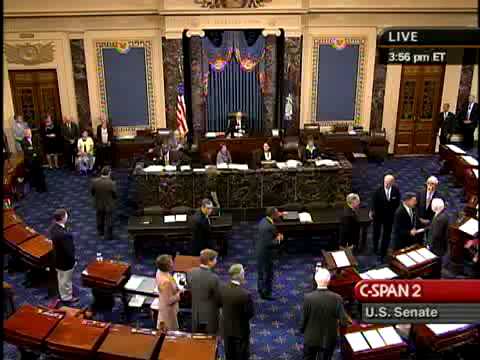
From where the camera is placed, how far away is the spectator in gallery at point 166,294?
19.5 ft

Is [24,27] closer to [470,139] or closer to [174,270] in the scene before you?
[174,270]

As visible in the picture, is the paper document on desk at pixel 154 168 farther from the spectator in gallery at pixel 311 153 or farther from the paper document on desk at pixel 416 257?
the paper document on desk at pixel 416 257

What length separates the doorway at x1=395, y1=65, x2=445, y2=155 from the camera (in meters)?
14.1

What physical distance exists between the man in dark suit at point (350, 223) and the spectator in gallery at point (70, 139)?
8.09 m

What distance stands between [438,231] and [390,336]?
2.00 m

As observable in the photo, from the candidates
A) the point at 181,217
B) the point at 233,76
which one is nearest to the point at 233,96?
the point at 233,76

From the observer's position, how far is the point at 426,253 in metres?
7.42

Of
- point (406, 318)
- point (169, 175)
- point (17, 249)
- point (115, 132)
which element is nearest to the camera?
point (406, 318)

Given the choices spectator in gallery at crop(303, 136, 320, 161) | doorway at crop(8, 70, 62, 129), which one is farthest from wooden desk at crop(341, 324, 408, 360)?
doorway at crop(8, 70, 62, 129)

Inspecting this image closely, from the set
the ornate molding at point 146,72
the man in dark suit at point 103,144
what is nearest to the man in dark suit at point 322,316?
the man in dark suit at point 103,144

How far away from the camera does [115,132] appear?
46.6 ft

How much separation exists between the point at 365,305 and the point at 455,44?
1553mm

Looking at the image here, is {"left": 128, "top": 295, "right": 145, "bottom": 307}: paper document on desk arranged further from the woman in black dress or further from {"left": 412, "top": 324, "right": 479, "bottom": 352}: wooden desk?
the woman in black dress

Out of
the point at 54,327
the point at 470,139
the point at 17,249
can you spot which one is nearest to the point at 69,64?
the point at 17,249
